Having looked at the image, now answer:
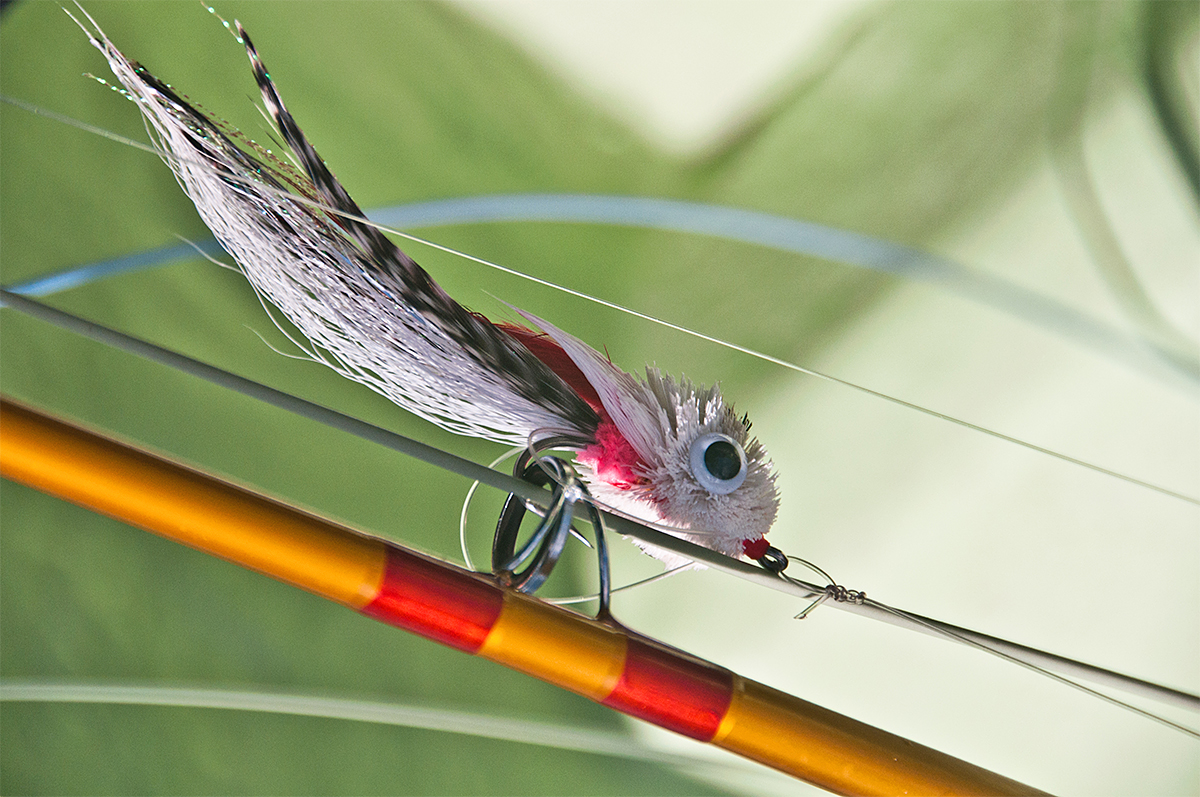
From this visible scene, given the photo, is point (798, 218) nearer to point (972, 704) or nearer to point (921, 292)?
point (921, 292)

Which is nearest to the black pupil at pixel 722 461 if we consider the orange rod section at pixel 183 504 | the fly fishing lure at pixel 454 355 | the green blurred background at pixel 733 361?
the fly fishing lure at pixel 454 355

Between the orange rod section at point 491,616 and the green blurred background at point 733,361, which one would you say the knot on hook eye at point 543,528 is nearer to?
the orange rod section at point 491,616

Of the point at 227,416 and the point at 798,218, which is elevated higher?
the point at 798,218

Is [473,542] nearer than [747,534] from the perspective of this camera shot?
No

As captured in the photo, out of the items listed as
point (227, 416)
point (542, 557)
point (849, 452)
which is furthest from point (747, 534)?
point (227, 416)

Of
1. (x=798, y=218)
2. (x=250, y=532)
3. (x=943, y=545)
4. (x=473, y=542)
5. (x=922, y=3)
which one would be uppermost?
(x=922, y=3)

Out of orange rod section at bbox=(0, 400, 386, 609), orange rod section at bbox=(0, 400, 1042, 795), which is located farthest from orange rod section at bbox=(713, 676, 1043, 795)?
orange rod section at bbox=(0, 400, 386, 609)

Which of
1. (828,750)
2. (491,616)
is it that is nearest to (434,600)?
(491,616)

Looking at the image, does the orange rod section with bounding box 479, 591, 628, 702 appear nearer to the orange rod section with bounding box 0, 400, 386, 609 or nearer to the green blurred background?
the orange rod section with bounding box 0, 400, 386, 609
